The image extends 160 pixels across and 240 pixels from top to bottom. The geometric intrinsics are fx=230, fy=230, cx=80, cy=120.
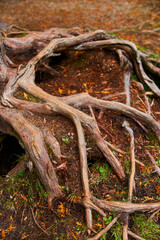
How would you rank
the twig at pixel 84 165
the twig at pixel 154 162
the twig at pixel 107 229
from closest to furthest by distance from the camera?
the twig at pixel 107 229
the twig at pixel 84 165
the twig at pixel 154 162

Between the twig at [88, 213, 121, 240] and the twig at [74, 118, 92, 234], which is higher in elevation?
the twig at [74, 118, 92, 234]

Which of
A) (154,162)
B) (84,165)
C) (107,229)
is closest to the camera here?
(107,229)

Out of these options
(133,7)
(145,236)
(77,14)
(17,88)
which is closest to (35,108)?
(17,88)

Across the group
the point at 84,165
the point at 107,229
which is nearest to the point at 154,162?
the point at 84,165

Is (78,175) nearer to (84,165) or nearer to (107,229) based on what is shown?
(84,165)

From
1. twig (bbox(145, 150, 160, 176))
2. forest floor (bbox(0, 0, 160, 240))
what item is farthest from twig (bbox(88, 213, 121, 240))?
twig (bbox(145, 150, 160, 176))

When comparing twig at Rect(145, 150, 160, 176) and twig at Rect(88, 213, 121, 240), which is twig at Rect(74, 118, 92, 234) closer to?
twig at Rect(88, 213, 121, 240)

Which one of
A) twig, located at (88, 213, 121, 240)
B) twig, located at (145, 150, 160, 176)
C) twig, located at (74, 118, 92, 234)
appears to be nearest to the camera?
twig, located at (88, 213, 121, 240)

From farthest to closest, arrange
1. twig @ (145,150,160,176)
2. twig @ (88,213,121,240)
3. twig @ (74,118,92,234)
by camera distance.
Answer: twig @ (145,150,160,176) < twig @ (74,118,92,234) < twig @ (88,213,121,240)

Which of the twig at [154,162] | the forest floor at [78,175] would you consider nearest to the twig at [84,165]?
the forest floor at [78,175]

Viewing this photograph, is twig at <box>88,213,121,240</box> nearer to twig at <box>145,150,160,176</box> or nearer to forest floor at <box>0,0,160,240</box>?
forest floor at <box>0,0,160,240</box>

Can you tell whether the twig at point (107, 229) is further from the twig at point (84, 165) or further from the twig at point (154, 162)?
the twig at point (154, 162)

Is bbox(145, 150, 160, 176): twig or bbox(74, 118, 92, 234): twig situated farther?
bbox(145, 150, 160, 176): twig

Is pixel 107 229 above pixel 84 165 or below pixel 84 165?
below
